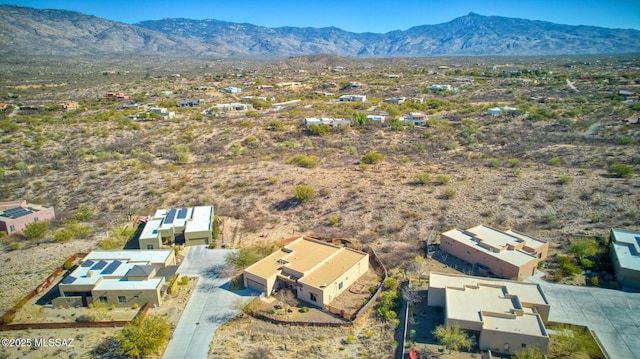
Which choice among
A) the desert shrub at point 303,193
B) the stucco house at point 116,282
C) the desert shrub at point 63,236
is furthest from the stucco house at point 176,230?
the desert shrub at point 303,193

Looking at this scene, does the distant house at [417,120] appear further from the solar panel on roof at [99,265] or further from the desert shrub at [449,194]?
the solar panel on roof at [99,265]

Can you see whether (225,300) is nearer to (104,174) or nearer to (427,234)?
(427,234)

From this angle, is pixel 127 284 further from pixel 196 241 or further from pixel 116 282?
pixel 196 241

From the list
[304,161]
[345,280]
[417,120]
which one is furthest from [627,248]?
[417,120]

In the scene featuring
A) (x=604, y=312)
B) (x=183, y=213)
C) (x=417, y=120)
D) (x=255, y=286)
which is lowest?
(x=604, y=312)

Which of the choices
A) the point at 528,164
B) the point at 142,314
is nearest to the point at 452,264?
the point at 142,314

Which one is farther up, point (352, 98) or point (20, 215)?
point (352, 98)

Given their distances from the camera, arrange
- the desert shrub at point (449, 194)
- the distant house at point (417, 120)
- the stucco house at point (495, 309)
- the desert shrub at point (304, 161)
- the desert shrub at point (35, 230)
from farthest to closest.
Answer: the distant house at point (417, 120)
the desert shrub at point (304, 161)
the desert shrub at point (449, 194)
the desert shrub at point (35, 230)
the stucco house at point (495, 309)
